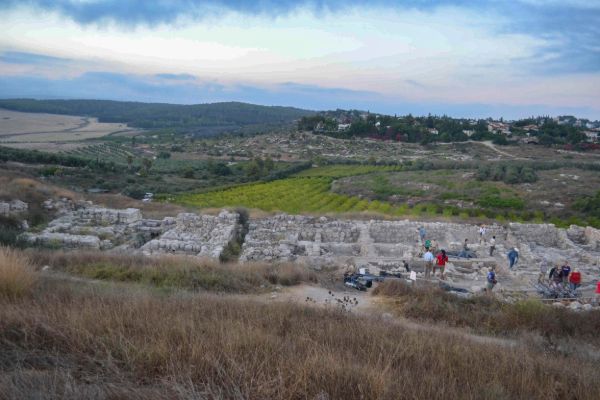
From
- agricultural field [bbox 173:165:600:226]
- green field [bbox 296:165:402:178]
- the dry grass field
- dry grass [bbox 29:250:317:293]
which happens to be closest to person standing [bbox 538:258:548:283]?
dry grass [bbox 29:250:317:293]

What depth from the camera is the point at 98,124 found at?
101 m

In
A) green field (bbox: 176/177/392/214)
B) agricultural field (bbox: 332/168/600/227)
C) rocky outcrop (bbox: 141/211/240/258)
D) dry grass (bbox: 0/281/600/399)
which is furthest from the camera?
agricultural field (bbox: 332/168/600/227)

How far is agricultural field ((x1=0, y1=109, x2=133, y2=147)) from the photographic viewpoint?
68781mm

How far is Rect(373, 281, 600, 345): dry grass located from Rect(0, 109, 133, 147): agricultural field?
215 feet

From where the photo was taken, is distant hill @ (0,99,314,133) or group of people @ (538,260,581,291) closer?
group of people @ (538,260,581,291)

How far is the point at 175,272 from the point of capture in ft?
28.4

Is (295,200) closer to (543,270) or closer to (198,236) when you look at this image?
(198,236)

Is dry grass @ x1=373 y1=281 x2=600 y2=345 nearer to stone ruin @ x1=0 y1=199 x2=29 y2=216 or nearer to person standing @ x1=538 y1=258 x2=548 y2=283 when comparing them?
person standing @ x1=538 y1=258 x2=548 y2=283

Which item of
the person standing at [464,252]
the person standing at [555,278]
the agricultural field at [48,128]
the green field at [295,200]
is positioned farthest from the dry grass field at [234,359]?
the agricultural field at [48,128]

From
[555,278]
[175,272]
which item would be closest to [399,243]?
[555,278]

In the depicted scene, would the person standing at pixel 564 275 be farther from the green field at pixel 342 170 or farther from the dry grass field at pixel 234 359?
the green field at pixel 342 170

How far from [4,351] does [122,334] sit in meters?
0.89

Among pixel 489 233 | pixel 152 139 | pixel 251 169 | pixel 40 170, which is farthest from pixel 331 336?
pixel 152 139

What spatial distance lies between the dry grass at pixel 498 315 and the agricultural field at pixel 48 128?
215 ft
